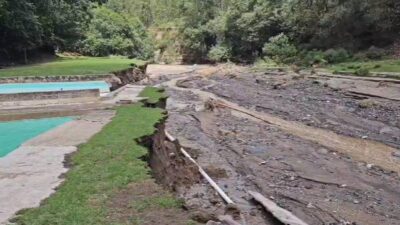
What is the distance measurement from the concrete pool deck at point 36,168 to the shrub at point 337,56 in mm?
29865

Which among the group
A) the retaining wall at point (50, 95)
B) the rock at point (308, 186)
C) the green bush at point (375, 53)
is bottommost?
the rock at point (308, 186)

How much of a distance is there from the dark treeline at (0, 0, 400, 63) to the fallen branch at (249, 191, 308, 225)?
24.4 m

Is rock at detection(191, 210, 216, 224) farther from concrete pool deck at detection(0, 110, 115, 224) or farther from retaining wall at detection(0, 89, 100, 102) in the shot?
retaining wall at detection(0, 89, 100, 102)

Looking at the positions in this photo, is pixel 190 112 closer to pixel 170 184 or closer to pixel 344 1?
pixel 170 184

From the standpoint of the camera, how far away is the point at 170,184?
966 cm

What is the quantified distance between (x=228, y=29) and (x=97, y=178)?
53.3 metres

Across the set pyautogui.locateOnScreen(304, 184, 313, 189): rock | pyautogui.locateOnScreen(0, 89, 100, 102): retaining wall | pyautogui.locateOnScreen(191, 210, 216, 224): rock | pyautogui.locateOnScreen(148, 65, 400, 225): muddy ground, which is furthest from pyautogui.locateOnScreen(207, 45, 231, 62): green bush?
pyautogui.locateOnScreen(191, 210, 216, 224): rock

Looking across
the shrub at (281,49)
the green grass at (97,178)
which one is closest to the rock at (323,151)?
the green grass at (97,178)

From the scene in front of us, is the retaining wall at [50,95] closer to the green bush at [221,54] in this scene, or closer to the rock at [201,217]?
the rock at [201,217]

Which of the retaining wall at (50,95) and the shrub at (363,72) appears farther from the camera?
the shrub at (363,72)

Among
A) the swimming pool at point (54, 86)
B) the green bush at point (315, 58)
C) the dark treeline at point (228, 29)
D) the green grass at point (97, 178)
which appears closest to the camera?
the green grass at point (97, 178)

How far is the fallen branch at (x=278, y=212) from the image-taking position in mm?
7603

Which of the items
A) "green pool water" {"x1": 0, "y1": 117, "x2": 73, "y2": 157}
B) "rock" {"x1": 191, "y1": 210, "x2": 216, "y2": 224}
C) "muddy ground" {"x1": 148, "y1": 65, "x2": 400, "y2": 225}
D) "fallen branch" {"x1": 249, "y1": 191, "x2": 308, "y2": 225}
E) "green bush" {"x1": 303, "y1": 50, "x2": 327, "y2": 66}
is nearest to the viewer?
"rock" {"x1": 191, "y1": 210, "x2": 216, "y2": 224}

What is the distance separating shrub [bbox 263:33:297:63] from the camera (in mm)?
45719
